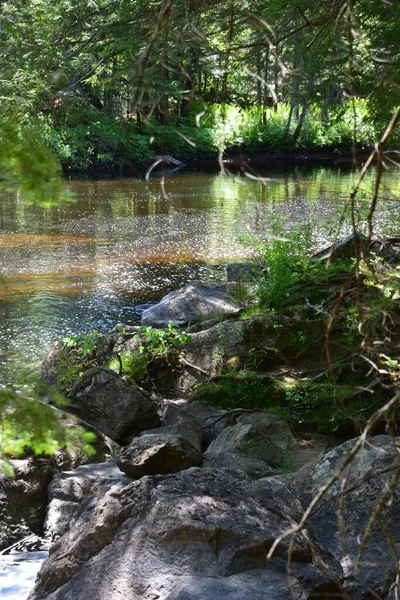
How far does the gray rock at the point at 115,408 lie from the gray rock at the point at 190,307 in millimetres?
2759

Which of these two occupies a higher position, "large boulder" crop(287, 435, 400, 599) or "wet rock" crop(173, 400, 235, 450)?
"large boulder" crop(287, 435, 400, 599)

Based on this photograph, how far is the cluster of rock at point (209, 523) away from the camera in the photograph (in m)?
3.44

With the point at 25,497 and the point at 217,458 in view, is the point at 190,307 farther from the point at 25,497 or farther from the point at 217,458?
the point at 25,497

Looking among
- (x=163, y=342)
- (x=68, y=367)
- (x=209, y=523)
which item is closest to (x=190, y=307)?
(x=163, y=342)

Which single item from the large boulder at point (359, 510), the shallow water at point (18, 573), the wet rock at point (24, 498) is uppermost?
the large boulder at point (359, 510)

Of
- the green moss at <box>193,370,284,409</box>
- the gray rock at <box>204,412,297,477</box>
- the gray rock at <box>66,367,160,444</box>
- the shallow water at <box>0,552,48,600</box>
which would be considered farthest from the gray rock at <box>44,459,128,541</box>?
the green moss at <box>193,370,284,409</box>

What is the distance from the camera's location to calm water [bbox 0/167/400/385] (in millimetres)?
10625

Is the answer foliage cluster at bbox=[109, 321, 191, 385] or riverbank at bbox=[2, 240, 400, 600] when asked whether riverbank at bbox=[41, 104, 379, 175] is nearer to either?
foliage cluster at bbox=[109, 321, 191, 385]

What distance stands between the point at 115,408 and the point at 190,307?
11.3ft

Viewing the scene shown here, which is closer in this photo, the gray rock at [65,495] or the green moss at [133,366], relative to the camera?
the gray rock at [65,495]

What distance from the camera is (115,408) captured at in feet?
22.4

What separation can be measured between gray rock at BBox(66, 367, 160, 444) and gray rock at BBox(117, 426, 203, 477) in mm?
1418

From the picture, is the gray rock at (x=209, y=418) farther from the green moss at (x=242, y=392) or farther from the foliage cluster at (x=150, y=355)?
the foliage cluster at (x=150, y=355)

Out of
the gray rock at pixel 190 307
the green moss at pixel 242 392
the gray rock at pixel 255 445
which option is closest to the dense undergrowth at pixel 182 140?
the gray rock at pixel 190 307
